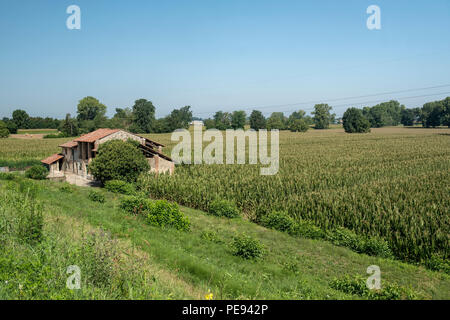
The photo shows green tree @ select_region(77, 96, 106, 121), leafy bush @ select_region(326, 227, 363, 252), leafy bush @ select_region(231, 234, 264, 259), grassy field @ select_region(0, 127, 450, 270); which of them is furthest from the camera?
green tree @ select_region(77, 96, 106, 121)

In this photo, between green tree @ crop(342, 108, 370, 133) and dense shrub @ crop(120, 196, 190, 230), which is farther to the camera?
green tree @ crop(342, 108, 370, 133)

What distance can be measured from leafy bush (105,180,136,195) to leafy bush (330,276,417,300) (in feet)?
54.8

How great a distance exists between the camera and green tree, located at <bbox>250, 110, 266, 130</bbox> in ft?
400

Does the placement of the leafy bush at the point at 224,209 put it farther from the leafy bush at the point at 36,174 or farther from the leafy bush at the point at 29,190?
the leafy bush at the point at 36,174

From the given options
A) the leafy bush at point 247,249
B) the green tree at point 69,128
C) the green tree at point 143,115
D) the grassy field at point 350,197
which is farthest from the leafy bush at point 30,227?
the green tree at point 143,115

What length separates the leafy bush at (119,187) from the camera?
21.5m

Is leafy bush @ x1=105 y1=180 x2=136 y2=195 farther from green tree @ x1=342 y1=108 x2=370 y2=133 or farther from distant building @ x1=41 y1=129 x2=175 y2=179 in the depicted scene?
green tree @ x1=342 y1=108 x2=370 y2=133

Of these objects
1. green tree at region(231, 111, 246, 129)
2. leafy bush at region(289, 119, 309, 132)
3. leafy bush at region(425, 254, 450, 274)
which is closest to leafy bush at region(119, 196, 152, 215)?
leafy bush at region(425, 254, 450, 274)

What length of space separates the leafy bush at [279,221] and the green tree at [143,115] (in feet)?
294

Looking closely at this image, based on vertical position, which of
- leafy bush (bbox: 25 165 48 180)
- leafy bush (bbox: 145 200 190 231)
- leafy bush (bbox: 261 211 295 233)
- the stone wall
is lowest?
leafy bush (bbox: 261 211 295 233)

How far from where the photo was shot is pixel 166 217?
508 inches
